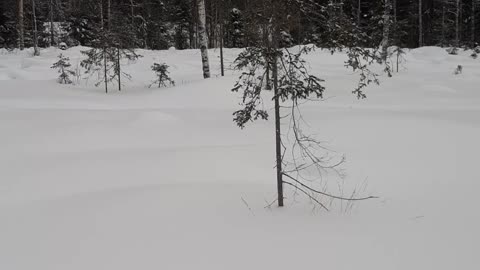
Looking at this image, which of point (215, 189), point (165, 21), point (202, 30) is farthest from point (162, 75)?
point (165, 21)

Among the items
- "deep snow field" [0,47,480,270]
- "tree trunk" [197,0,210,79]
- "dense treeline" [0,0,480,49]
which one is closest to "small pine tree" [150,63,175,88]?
"tree trunk" [197,0,210,79]

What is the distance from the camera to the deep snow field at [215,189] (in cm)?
369

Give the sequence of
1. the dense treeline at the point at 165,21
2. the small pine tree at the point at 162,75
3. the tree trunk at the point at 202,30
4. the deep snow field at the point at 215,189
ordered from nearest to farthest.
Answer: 1. the deep snow field at the point at 215,189
2. the tree trunk at the point at 202,30
3. the small pine tree at the point at 162,75
4. the dense treeline at the point at 165,21

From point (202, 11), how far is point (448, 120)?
8.66 m

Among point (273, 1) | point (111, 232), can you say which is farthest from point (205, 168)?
point (273, 1)

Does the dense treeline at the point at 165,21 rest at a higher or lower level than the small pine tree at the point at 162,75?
higher

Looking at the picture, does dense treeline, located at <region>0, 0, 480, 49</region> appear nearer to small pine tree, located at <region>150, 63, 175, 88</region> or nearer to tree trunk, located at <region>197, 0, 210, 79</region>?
small pine tree, located at <region>150, 63, 175, 88</region>

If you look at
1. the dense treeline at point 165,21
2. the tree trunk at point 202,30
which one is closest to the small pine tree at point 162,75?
the tree trunk at point 202,30

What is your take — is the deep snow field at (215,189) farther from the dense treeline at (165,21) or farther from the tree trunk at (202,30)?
the dense treeline at (165,21)

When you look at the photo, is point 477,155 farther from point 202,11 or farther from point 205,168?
point 202,11

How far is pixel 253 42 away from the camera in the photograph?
4.41 meters

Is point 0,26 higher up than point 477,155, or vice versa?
point 0,26

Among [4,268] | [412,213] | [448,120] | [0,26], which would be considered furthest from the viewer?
[0,26]

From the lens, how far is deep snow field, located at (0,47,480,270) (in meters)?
3.69
